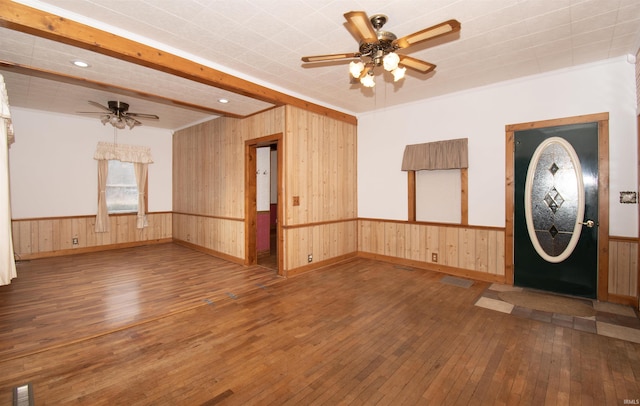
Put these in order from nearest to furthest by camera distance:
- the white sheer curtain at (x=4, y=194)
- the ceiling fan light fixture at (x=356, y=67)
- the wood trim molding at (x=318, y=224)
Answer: the ceiling fan light fixture at (x=356, y=67)
the white sheer curtain at (x=4, y=194)
the wood trim molding at (x=318, y=224)

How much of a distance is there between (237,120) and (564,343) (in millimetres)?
5838

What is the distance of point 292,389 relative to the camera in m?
2.03

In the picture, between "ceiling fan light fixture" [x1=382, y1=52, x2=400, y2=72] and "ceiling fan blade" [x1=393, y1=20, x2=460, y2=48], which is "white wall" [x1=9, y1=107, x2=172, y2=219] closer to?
"ceiling fan light fixture" [x1=382, y1=52, x2=400, y2=72]

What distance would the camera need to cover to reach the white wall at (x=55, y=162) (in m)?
5.77

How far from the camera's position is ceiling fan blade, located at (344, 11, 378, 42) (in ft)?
6.46

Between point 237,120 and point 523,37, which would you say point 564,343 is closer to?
point 523,37

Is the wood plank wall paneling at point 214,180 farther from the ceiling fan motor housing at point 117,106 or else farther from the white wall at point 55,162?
the ceiling fan motor housing at point 117,106

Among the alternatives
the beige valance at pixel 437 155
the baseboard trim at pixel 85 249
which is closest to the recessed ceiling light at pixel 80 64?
the baseboard trim at pixel 85 249

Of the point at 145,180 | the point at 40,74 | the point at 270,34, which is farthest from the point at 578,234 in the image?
the point at 145,180

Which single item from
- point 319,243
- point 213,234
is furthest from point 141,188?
point 319,243

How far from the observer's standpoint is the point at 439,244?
194 inches

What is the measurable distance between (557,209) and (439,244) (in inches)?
67.0

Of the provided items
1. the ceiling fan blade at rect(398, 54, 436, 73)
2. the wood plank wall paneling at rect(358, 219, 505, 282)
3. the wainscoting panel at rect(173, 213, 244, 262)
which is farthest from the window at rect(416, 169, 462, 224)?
the wainscoting panel at rect(173, 213, 244, 262)

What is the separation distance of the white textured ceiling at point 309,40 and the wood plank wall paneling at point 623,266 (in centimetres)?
233
